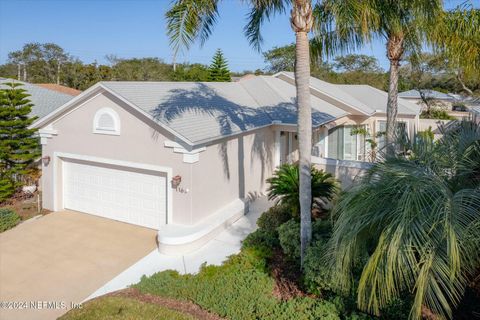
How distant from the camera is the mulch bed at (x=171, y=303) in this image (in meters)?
8.56

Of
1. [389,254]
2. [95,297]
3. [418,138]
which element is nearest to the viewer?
[389,254]

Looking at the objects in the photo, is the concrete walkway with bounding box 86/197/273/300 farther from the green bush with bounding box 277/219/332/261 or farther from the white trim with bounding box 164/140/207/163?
the white trim with bounding box 164/140/207/163

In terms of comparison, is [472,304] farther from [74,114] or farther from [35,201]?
[35,201]

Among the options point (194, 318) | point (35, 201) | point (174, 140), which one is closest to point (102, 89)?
point (174, 140)

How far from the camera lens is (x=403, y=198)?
18.0 feet

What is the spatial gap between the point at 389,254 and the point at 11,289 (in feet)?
33.1

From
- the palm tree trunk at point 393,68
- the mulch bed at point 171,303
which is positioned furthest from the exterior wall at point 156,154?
the palm tree trunk at point 393,68

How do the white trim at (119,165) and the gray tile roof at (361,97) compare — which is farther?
the gray tile roof at (361,97)

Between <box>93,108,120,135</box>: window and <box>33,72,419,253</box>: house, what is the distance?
38 millimetres

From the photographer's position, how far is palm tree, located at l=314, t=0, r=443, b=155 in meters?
9.25

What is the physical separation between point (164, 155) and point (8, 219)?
23.1 ft

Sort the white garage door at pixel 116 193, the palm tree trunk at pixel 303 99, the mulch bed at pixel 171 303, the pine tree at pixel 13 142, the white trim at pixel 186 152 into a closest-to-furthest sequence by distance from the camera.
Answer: the mulch bed at pixel 171 303 < the palm tree trunk at pixel 303 99 < the white trim at pixel 186 152 < the white garage door at pixel 116 193 < the pine tree at pixel 13 142

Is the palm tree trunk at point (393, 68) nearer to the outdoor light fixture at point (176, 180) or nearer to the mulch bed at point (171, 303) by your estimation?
the outdoor light fixture at point (176, 180)

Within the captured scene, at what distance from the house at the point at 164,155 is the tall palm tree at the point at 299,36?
3.85 meters
